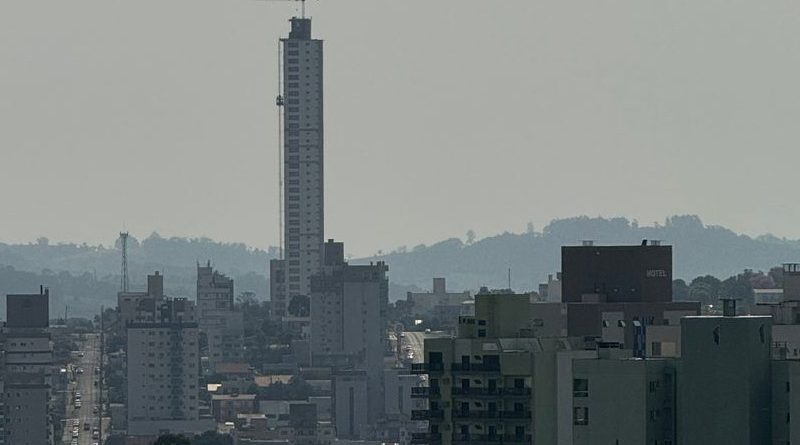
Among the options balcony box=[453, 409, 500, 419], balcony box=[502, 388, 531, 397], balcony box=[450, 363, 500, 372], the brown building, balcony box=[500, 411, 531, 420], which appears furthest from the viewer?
the brown building

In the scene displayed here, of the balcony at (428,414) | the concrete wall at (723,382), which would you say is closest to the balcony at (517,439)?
the balcony at (428,414)

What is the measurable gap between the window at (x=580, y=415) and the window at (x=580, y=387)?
24cm

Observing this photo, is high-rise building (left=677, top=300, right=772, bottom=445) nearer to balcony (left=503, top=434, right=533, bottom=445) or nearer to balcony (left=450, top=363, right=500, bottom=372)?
balcony (left=503, top=434, right=533, bottom=445)

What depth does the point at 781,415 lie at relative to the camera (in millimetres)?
61500

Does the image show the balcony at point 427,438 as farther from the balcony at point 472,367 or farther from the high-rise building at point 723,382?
the high-rise building at point 723,382

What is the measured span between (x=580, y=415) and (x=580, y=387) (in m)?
0.52

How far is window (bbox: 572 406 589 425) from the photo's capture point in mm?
63938

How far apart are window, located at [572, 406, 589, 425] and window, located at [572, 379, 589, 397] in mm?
240

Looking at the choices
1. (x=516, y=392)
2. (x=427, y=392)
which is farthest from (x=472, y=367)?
(x=516, y=392)

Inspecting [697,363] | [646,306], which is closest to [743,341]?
[697,363]

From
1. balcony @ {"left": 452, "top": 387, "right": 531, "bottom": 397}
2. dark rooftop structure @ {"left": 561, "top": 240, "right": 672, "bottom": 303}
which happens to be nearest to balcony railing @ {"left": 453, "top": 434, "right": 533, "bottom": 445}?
balcony @ {"left": 452, "top": 387, "right": 531, "bottom": 397}

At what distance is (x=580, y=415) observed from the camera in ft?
211

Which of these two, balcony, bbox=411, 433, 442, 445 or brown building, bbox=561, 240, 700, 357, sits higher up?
brown building, bbox=561, 240, 700, 357

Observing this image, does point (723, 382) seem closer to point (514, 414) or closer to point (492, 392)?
point (514, 414)
